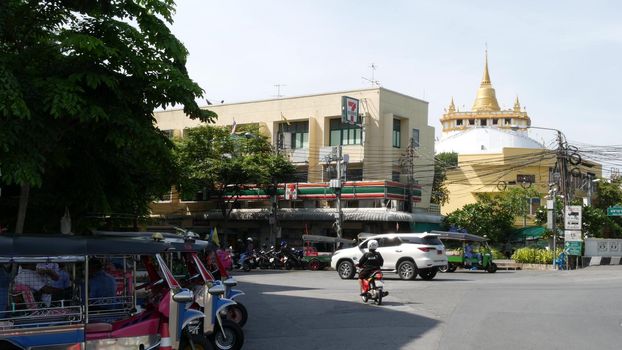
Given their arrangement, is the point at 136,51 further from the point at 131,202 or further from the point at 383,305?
the point at 383,305

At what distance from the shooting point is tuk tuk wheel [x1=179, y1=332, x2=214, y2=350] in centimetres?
898

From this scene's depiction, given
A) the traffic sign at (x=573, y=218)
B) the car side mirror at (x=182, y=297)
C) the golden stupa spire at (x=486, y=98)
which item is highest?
the golden stupa spire at (x=486, y=98)

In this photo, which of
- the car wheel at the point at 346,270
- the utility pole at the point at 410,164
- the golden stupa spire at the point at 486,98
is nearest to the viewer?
the car wheel at the point at 346,270

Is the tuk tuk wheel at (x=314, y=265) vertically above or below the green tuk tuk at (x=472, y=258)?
below

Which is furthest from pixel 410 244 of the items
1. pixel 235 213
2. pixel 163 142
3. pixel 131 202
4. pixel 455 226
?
pixel 235 213

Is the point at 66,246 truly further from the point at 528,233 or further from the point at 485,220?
the point at 528,233

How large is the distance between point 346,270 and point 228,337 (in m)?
17.1

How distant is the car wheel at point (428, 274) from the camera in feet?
85.4

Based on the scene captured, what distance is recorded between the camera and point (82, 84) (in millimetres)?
10969

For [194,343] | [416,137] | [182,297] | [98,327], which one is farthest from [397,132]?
[98,327]

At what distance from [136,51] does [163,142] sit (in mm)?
1683

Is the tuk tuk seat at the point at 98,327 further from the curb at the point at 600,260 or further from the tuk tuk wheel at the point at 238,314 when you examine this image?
the curb at the point at 600,260

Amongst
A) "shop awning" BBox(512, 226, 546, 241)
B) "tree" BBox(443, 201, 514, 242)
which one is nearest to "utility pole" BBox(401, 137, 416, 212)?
"tree" BBox(443, 201, 514, 242)

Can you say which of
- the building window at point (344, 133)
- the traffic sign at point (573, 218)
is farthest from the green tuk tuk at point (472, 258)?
the building window at point (344, 133)
